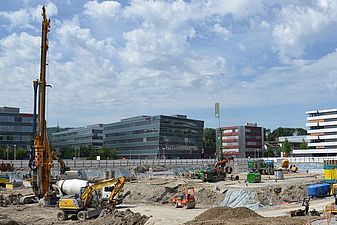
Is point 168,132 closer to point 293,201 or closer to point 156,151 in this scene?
point 156,151

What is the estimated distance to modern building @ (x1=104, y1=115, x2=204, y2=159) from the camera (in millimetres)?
175875

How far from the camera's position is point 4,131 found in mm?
149500

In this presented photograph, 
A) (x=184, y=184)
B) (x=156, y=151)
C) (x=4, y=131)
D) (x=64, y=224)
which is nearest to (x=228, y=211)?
(x=64, y=224)

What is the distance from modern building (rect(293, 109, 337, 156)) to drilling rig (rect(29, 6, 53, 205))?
5376 inches

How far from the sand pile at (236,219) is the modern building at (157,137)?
144 meters

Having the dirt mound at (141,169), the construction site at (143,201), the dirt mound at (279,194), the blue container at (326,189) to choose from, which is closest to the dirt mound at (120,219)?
the construction site at (143,201)

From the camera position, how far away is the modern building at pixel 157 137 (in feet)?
577

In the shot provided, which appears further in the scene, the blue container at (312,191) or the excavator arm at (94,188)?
the blue container at (312,191)

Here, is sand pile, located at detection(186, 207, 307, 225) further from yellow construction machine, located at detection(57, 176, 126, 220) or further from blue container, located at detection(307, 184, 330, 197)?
blue container, located at detection(307, 184, 330, 197)

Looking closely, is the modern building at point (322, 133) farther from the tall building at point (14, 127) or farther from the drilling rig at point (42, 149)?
the drilling rig at point (42, 149)

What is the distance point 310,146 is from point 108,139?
87.5 m

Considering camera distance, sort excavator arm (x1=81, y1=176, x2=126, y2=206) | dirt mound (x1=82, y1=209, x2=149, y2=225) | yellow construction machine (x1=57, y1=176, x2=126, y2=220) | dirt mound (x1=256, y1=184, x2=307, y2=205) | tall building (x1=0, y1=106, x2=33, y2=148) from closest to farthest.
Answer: dirt mound (x1=82, y1=209, x2=149, y2=225), yellow construction machine (x1=57, y1=176, x2=126, y2=220), excavator arm (x1=81, y1=176, x2=126, y2=206), dirt mound (x1=256, y1=184, x2=307, y2=205), tall building (x1=0, y1=106, x2=33, y2=148)

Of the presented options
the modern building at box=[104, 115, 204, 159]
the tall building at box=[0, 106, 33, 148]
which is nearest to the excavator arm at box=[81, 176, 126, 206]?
the tall building at box=[0, 106, 33, 148]

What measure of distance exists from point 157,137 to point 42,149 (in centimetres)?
13230
